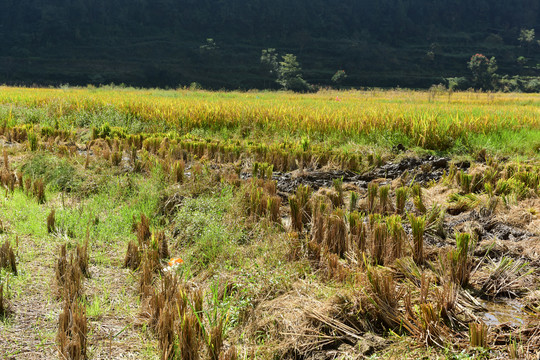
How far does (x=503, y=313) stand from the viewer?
98.2 inches

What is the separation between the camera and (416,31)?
229ft

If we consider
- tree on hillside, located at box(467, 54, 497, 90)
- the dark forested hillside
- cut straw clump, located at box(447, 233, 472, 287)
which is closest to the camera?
cut straw clump, located at box(447, 233, 472, 287)

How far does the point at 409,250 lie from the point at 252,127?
5930 mm

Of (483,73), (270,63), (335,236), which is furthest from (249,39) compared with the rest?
(335,236)

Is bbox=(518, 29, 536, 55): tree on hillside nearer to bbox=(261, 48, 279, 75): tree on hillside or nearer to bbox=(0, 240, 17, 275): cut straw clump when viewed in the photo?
bbox=(261, 48, 279, 75): tree on hillside

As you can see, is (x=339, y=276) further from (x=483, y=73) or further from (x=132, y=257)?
(x=483, y=73)

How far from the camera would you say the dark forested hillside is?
49.2m

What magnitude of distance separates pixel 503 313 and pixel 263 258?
1.64 m

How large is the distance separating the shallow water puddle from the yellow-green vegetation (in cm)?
1

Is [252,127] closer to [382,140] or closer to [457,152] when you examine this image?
[382,140]

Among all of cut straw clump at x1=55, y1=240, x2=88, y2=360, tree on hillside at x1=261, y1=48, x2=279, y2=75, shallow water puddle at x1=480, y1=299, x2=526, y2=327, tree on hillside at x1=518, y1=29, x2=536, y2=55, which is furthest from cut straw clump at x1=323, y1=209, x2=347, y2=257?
tree on hillside at x1=518, y1=29, x2=536, y2=55

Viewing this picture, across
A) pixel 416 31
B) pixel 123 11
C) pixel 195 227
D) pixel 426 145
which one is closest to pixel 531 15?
pixel 416 31

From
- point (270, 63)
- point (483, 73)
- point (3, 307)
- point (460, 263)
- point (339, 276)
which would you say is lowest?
point (3, 307)

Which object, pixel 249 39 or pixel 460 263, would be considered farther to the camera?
pixel 249 39
